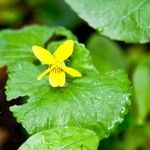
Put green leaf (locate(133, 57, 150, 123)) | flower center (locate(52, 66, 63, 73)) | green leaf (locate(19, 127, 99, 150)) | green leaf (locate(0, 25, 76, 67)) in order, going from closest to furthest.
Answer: green leaf (locate(19, 127, 99, 150)) < flower center (locate(52, 66, 63, 73)) < green leaf (locate(0, 25, 76, 67)) < green leaf (locate(133, 57, 150, 123))

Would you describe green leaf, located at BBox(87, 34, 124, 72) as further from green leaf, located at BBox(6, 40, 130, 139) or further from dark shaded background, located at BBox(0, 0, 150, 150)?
green leaf, located at BBox(6, 40, 130, 139)

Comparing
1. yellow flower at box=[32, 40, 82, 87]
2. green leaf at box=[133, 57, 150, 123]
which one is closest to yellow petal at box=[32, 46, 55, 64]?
yellow flower at box=[32, 40, 82, 87]

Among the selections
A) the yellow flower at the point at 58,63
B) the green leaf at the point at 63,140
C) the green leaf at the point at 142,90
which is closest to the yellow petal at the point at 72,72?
the yellow flower at the point at 58,63

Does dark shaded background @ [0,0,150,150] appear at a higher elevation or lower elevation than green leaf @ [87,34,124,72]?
lower

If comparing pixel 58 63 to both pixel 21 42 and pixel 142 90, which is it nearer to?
pixel 21 42

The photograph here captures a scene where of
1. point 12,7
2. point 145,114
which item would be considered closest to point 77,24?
point 12,7

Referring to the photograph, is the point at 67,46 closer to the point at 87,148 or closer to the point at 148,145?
the point at 87,148

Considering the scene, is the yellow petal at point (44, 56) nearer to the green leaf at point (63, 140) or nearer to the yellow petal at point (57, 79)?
the yellow petal at point (57, 79)
